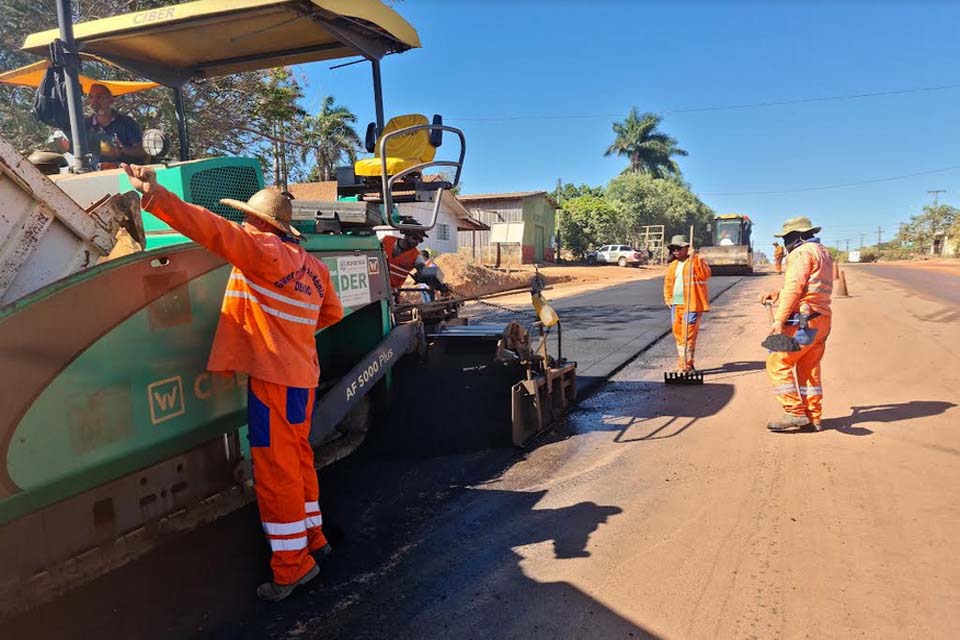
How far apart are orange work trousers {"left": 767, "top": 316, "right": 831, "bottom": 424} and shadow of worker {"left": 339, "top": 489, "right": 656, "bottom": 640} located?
214 centimetres

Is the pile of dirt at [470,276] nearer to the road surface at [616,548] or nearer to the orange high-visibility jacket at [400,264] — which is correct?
the orange high-visibility jacket at [400,264]

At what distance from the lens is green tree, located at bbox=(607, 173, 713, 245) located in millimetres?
47856

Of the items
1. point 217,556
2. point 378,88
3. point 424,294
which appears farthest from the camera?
point 424,294

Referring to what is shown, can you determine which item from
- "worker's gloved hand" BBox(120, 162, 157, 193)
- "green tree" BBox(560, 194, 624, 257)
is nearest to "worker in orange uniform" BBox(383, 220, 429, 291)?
"worker's gloved hand" BBox(120, 162, 157, 193)

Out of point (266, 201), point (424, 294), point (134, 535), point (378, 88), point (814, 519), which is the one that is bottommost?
point (814, 519)

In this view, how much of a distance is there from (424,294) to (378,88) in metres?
1.81

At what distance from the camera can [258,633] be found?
8.00 ft

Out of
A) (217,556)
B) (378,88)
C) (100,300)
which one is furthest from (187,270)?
(378,88)

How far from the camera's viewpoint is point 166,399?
2.42m

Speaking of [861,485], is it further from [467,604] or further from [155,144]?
[155,144]

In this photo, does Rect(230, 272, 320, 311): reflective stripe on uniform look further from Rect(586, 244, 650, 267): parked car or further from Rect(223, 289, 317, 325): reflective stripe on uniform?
Rect(586, 244, 650, 267): parked car

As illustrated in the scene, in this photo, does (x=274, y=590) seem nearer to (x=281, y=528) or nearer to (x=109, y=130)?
(x=281, y=528)

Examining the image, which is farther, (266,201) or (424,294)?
(424,294)

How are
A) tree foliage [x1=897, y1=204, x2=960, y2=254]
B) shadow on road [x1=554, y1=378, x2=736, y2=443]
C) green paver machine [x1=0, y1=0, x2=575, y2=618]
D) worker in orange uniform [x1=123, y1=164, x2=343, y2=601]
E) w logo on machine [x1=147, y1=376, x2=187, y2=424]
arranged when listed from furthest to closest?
tree foliage [x1=897, y1=204, x2=960, y2=254] → shadow on road [x1=554, y1=378, x2=736, y2=443] → worker in orange uniform [x1=123, y1=164, x2=343, y2=601] → w logo on machine [x1=147, y1=376, x2=187, y2=424] → green paver machine [x1=0, y1=0, x2=575, y2=618]
